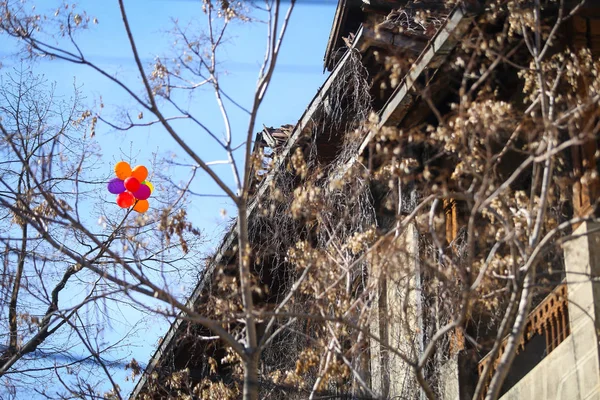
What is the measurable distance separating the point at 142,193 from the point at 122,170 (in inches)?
14.3

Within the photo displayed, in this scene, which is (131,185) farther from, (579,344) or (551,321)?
(579,344)

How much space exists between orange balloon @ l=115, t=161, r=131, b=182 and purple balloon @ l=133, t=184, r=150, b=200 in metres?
0.22

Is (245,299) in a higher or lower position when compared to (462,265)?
lower

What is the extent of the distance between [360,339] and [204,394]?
140 inches

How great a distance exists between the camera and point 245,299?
7359 millimetres

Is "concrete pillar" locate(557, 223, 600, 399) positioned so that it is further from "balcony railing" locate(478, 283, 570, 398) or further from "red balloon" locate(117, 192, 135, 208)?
"red balloon" locate(117, 192, 135, 208)

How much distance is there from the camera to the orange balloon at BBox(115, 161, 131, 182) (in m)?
11.0

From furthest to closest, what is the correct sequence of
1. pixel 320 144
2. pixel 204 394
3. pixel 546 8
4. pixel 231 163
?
pixel 320 144
pixel 204 394
pixel 546 8
pixel 231 163

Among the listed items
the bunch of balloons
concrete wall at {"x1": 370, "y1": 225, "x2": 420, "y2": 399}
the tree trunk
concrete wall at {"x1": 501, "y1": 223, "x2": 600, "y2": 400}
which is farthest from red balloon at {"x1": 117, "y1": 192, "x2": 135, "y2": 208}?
concrete wall at {"x1": 501, "y1": 223, "x2": 600, "y2": 400}

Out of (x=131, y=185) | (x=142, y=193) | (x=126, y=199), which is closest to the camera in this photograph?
(x=131, y=185)

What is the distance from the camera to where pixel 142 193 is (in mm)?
11078

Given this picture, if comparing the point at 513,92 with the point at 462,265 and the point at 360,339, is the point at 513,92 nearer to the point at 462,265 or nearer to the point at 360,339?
the point at 462,265

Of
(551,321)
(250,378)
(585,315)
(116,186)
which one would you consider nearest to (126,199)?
(116,186)

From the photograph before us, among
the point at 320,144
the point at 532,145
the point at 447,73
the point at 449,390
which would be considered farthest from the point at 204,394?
the point at 532,145
